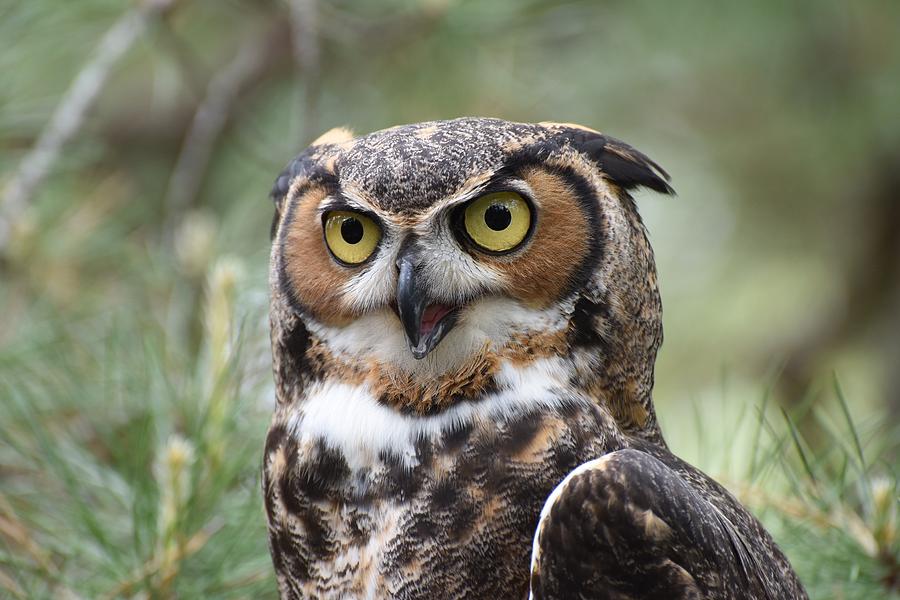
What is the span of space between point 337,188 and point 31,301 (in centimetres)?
137

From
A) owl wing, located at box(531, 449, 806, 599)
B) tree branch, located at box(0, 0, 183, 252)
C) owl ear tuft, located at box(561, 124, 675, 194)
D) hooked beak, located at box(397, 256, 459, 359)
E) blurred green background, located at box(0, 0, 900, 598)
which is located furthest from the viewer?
tree branch, located at box(0, 0, 183, 252)

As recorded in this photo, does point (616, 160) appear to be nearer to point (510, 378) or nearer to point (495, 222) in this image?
point (495, 222)

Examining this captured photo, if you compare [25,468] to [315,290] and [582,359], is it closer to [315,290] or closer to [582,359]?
[315,290]

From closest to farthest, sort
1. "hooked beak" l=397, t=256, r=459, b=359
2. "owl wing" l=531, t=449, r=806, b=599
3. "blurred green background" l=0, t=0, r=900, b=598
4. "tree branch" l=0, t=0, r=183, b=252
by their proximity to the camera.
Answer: "owl wing" l=531, t=449, r=806, b=599, "hooked beak" l=397, t=256, r=459, b=359, "blurred green background" l=0, t=0, r=900, b=598, "tree branch" l=0, t=0, r=183, b=252

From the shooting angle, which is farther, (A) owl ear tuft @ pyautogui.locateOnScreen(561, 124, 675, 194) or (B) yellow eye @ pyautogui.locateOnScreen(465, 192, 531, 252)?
(A) owl ear tuft @ pyautogui.locateOnScreen(561, 124, 675, 194)

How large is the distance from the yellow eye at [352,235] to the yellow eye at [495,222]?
0.16 m

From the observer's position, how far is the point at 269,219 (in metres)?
3.09

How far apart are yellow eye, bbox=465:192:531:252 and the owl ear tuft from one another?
0.69 feet

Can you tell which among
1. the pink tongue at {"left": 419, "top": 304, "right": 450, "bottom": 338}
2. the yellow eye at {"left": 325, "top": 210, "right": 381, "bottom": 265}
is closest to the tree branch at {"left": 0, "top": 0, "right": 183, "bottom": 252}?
the yellow eye at {"left": 325, "top": 210, "right": 381, "bottom": 265}

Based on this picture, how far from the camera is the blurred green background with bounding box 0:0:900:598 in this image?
2049mm

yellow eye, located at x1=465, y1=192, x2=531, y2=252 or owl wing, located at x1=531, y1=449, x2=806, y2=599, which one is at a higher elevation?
yellow eye, located at x1=465, y1=192, x2=531, y2=252

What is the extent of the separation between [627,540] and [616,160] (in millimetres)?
665

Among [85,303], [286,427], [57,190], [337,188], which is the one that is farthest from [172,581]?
[57,190]

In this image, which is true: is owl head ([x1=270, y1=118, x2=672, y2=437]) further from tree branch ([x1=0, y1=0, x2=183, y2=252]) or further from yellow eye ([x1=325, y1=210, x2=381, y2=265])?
tree branch ([x1=0, y1=0, x2=183, y2=252])
